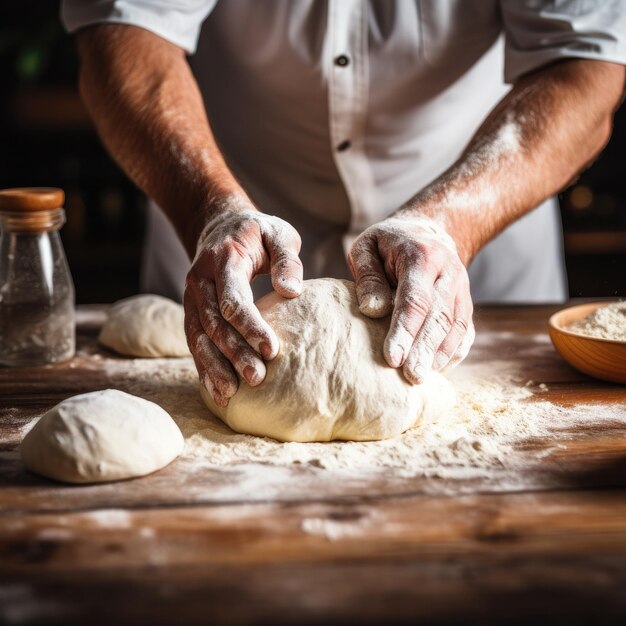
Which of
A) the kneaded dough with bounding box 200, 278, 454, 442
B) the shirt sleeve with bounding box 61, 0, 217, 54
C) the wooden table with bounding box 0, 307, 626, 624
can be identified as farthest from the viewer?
the shirt sleeve with bounding box 61, 0, 217, 54

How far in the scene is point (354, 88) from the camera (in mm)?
1851

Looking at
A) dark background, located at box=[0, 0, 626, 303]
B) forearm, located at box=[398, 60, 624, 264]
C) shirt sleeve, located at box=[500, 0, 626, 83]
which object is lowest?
dark background, located at box=[0, 0, 626, 303]

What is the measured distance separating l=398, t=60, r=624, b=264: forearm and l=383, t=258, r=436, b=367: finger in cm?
21

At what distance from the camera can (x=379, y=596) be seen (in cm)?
76

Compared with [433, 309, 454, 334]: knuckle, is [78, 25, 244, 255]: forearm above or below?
above

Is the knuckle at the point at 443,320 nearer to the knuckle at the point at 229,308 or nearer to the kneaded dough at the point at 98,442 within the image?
the knuckle at the point at 229,308

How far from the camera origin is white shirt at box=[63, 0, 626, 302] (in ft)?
5.65

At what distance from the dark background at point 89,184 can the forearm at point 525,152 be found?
179 centimetres

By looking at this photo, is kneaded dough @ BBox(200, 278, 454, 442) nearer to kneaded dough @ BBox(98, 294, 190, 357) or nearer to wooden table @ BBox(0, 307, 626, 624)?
wooden table @ BBox(0, 307, 626, 624)

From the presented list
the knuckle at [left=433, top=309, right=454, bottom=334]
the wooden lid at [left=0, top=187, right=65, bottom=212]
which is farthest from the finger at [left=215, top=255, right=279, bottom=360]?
the wooden lid at [left=0, top=187, right=65, bottom=212]

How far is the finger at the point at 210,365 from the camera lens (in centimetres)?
118

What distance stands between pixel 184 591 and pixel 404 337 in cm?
55

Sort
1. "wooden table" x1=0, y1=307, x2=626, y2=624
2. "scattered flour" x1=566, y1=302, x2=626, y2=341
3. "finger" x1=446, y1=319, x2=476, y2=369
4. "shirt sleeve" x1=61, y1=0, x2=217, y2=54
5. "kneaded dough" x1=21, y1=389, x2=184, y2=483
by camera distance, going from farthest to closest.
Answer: "shirt sleeve" x1=61, y1=0, x2=217, y2=54, "scattered flour" x1=566, y1=302, x2=626, y2=341, "finger" x1=446, y1=319, x2=476, y2=369, "kneaded dough" x1=21, y1=389, x2=184, y2=483, "wooden table" x1=0, y1=307, x2=626, y2=624

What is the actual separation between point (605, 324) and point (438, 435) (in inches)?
18.7
